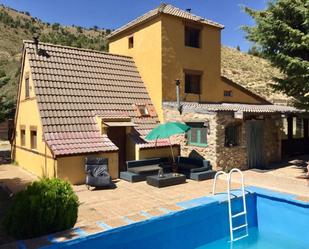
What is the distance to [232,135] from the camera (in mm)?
16844

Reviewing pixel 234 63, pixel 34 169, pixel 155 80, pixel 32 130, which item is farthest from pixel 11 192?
pixel 234 63

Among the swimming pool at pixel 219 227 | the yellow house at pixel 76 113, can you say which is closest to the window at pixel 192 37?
the yellow house at pixel 76 113

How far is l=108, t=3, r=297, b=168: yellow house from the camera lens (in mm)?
16234

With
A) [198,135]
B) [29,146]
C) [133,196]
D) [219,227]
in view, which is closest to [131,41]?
[198,135]

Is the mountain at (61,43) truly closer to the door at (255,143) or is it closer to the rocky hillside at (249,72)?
the rocky hillside at (249,72)

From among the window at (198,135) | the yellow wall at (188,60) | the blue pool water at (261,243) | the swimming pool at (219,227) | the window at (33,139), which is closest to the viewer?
the swimming pool at (219,227)

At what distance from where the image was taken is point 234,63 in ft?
202

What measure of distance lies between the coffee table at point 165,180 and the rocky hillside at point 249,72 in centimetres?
3386

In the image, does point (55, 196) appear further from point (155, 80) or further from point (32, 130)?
point (155, 80)

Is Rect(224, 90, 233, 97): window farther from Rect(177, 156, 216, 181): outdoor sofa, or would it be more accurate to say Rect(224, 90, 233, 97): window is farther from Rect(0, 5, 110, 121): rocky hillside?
Rect(0, 5, 110, 121): rocky hillside

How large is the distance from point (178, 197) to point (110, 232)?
468 centimetres

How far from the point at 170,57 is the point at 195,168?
7801 mm

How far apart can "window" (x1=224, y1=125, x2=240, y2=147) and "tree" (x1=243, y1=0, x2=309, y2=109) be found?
3.46 m

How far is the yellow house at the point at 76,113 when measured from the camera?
14344 millimetres
